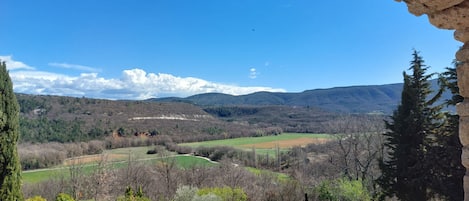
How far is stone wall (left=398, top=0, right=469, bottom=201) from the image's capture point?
Answer: 8.04ft

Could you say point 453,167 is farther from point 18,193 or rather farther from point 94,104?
point 94,104

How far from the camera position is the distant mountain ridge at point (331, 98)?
96188 millimetres

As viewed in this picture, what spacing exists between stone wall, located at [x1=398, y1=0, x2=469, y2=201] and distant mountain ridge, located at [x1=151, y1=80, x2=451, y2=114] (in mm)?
86270

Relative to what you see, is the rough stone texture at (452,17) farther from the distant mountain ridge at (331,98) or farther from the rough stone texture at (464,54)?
the distant mountain ridge at (331,98)

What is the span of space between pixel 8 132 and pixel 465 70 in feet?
37.4

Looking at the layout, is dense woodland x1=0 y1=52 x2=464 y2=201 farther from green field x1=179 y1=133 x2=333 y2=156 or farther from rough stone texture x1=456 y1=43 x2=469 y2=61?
green field x1=179 y1=133 x2=333 y2=156

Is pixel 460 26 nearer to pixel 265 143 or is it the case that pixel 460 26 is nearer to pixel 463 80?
pixel 463 80

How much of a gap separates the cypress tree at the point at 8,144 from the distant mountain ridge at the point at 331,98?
82.5 m

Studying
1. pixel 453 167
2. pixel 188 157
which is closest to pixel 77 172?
pixel 188 157

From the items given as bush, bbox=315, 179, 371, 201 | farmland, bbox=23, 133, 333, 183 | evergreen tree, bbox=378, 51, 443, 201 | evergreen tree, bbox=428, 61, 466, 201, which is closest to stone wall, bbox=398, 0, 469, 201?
evergreen tree, bbox=428, 61, 466, 201

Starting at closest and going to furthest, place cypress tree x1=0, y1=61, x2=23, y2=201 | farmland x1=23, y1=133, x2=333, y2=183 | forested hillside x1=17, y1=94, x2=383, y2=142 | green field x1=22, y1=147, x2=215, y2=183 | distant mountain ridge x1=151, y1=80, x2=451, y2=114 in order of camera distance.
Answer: cypress tree x1=0, y1=61, x2=23, y2=201, green field x1=22, y1=147, x2=215, y2=183, farmland x1=23, y1=133, x2=333, y2=183, forested hillside x1=17, y1=94, x2=383, y2=142, distant mountain ridge x1=151, y1=80, x2=451, y2=114

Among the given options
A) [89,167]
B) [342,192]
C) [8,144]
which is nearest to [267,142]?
[89,167]

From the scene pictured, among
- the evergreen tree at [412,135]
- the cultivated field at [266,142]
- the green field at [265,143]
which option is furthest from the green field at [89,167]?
the evergreen tree at [412,135]

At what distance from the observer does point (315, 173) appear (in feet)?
110
